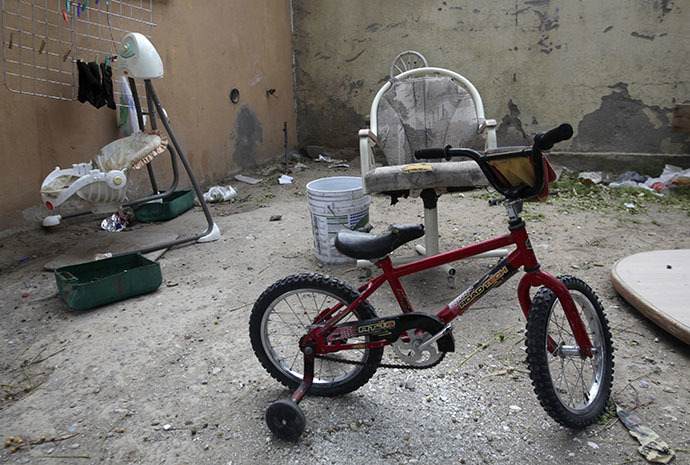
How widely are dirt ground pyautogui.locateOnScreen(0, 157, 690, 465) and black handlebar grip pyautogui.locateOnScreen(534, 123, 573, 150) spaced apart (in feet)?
3.06

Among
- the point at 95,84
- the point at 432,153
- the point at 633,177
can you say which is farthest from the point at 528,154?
the point at 633,177

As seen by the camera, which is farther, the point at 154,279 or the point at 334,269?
the point at 334,269

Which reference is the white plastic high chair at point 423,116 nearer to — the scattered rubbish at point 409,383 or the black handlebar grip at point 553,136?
the scattered rubbish at point 409,383

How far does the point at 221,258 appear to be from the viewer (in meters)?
3.37

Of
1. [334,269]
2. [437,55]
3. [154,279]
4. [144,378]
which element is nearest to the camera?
[144,378]

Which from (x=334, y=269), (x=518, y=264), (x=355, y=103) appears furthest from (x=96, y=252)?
(x=355, y=103)

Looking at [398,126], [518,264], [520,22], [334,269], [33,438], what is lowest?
[33,438]

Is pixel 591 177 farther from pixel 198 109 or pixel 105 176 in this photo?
pixel 105 176

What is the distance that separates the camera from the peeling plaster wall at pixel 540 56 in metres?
4.77

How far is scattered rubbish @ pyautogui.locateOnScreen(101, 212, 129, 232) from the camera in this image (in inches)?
155

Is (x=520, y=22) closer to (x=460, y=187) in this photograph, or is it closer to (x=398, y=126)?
(x=398, y=126)

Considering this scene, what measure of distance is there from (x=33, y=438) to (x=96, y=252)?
1.81 m

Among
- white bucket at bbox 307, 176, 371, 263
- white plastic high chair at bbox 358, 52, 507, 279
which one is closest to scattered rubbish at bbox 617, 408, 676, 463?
white plastic high chair at bbox 358, 52, 507, 279

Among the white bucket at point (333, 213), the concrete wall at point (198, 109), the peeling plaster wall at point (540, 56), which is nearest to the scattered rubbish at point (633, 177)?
the peeling plaster wall at point (540, 56)
